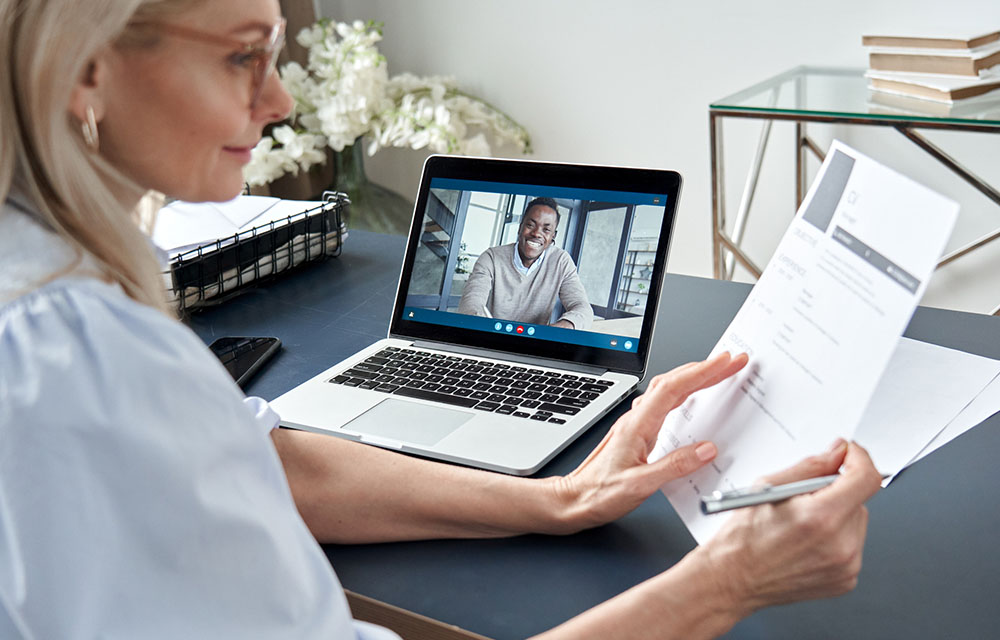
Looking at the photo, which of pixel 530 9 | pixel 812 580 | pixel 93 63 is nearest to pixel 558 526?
pixel 812 580

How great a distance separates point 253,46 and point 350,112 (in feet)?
5.26

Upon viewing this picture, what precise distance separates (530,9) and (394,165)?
0.71 meters

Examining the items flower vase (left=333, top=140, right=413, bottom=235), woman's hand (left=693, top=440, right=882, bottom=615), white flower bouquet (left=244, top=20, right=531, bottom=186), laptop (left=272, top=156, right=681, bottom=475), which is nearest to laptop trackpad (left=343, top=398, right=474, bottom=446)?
laptop (left=272, top=156, right=681, bottom=475)

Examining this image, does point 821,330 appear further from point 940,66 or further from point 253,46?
point 940,66

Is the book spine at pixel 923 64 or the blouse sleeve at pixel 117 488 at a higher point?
the book spine at pixel 923 64

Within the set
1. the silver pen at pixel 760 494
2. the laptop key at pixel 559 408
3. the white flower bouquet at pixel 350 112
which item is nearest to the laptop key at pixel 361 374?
the laptop key at pixel 559 408

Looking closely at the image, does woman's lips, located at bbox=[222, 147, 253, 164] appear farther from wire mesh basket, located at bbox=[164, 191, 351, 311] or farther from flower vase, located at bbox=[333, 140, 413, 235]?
flower vase, located at bbox=[333, 140, 413, 235]

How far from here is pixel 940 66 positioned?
1903 millimetres

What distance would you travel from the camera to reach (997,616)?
0.65 meters

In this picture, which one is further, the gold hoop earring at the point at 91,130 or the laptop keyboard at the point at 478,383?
the laptop keyboard at the point at 478,383

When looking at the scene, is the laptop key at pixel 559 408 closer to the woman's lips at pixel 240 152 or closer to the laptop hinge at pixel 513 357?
the laptop hinge at pixel 513 357

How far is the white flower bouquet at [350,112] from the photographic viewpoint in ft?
7.13

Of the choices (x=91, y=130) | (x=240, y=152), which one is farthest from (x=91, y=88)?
(x=240, y=152)

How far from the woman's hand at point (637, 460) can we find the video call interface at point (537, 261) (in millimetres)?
267
